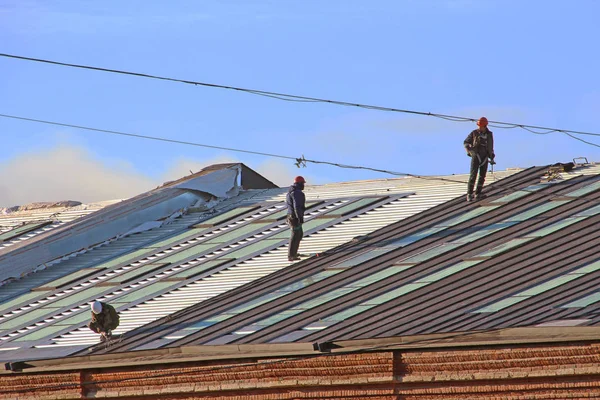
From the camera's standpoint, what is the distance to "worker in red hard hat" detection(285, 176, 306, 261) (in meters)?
30.3

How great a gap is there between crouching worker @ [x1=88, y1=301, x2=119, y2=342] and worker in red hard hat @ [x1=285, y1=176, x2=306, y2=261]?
4446 mm

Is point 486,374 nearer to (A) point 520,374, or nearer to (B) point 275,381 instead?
(A) point 520,374

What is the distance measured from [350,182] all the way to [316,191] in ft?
3.09

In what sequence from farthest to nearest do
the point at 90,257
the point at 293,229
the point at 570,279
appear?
the point at 90,257 < the point at 293,229 < the point at 570,279

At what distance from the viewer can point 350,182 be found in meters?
36.8

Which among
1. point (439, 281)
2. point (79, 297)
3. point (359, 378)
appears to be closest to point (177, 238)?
point (79, 297)

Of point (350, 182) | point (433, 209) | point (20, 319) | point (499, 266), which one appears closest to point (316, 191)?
point (350, 182)

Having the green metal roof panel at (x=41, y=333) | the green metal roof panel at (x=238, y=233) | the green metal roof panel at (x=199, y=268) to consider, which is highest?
the green metal roof panel at (x=238, y=233)

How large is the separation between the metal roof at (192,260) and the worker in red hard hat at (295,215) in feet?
1.49

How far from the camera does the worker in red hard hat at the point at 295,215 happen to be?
30.3 m

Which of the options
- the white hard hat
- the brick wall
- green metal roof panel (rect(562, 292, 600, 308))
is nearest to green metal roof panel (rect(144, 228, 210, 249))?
the white hard hat

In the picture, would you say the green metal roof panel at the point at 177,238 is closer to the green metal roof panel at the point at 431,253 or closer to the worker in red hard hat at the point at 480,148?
the worker in red hard hat at the point at 480,148

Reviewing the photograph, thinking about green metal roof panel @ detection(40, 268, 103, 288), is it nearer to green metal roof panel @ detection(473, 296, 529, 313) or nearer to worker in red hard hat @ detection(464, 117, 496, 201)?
worker in red hard hat @ detection(464, 117, 496, 201)

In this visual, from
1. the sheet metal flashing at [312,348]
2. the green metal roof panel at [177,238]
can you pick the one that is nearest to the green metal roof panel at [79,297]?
the green metal roof panel at [177,238]
